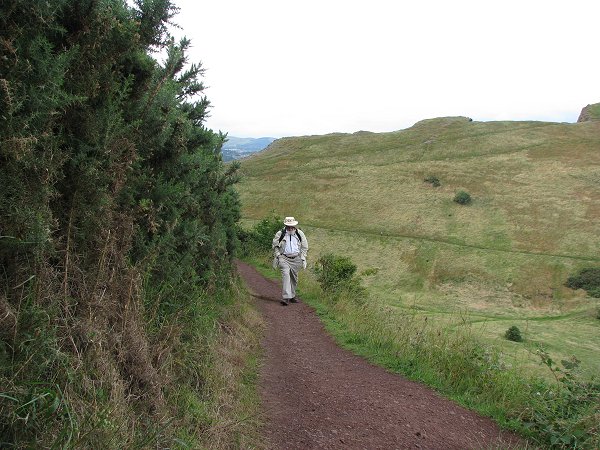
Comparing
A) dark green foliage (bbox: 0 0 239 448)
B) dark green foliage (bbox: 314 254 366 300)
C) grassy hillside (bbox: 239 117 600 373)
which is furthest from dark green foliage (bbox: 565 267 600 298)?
dark green foliage (bbox: 0 0 239 448)

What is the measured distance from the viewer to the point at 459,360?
694 centimetres

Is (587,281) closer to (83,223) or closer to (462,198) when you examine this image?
(462,198)

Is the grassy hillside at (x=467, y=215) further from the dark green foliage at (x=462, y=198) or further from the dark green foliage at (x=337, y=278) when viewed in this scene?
the dark green foliage at (x=337, y=278)

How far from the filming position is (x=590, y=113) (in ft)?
311

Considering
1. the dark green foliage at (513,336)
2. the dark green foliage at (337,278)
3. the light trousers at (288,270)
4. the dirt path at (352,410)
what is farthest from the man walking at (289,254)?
the dark green foliage at (513,336)

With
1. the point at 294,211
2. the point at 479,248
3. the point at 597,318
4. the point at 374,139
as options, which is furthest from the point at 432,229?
the point at 374,139

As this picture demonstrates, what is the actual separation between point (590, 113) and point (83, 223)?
363ft

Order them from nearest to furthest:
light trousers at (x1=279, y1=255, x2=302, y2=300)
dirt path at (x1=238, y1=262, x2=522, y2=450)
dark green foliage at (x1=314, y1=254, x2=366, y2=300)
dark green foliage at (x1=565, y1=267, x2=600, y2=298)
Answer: dirt path at (x1=238, y1=262, x2=522, y2=450) → light trousers at (x1=279, y1=255, x2=302, y2=300) → dark green foliage at (x1=314, y1=254, x2=366, y2=300) → dark green foliage at (x1=565, y1=267, x2=600, y2=298)

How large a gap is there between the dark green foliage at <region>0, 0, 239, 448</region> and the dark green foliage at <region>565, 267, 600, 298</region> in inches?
1528

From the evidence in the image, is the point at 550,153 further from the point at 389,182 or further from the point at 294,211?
the point at 294,211

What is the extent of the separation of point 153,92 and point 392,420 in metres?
4.15

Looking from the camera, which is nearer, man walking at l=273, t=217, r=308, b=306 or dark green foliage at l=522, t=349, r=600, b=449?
dark green foliage at l=522, t=349, r=600, b=449

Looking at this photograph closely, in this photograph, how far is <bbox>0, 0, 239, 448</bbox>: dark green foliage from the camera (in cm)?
276

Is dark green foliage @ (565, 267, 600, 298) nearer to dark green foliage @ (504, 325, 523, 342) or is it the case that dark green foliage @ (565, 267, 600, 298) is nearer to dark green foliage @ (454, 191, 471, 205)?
dark green foliage @ (454, 191, 471, 205)
